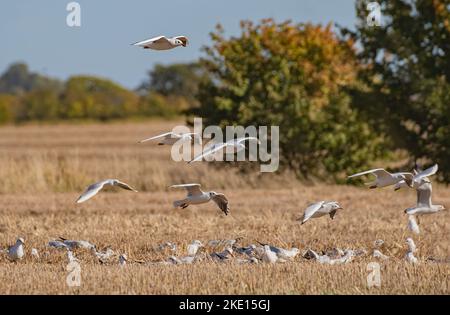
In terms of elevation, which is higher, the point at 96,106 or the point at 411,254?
the point at 96,106

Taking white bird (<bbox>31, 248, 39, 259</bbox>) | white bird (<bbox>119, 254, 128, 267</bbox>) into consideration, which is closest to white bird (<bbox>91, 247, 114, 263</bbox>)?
white bird (<bbox>119, 254, 128, 267</bbox>)

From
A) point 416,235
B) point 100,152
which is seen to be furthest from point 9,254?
point 100,152

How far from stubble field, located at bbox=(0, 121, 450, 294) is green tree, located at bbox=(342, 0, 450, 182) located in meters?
1.50

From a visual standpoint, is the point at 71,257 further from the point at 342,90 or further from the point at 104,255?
the point at 342,90

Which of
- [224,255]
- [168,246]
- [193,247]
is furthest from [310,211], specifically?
[168,246]

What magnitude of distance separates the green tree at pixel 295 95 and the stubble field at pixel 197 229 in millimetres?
1275

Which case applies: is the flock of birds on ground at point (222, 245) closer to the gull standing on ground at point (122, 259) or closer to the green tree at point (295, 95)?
the gull standing on ground at point (122, 259)

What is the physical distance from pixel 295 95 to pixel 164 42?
43.5 feet

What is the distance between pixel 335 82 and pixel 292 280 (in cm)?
1621

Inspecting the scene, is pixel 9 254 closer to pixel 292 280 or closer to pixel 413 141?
pixel 292 280

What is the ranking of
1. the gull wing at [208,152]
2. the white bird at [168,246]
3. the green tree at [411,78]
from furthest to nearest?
the green tree at [411,78], the white bird at [168,246], the gull wing at [208,152]

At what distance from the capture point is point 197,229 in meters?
15.2

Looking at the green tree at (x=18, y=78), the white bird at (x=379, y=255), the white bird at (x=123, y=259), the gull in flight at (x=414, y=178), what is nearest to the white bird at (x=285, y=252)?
the white bird at (x=379, y=255)

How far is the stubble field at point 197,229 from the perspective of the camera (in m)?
10.1
